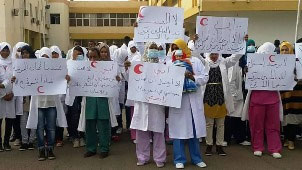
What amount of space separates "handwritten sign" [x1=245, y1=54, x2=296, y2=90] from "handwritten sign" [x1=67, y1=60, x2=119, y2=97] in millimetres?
2230

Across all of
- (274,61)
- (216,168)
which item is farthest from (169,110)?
(274,61)

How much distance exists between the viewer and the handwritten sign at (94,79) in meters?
6.21

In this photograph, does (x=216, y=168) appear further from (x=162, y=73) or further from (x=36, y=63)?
(x=36, y=63)

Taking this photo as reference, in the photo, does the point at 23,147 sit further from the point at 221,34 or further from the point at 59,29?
the point at 59,29

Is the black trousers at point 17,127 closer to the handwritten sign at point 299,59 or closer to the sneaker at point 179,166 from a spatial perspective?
the sneaker at point 179,166

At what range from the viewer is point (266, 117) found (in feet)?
21.2

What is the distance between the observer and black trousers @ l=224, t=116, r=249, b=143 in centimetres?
719

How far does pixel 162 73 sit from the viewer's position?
18.5 ft

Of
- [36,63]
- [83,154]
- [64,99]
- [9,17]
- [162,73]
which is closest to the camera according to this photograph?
[162,73]

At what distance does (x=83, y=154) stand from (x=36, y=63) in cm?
174

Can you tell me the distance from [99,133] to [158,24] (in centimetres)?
206

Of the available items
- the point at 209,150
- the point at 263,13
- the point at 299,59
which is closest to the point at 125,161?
the point at 209,150

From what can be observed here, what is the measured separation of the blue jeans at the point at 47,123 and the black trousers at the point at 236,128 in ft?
10.3

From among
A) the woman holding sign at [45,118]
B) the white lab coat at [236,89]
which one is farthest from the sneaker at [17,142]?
the white lab coat at [236,89]
